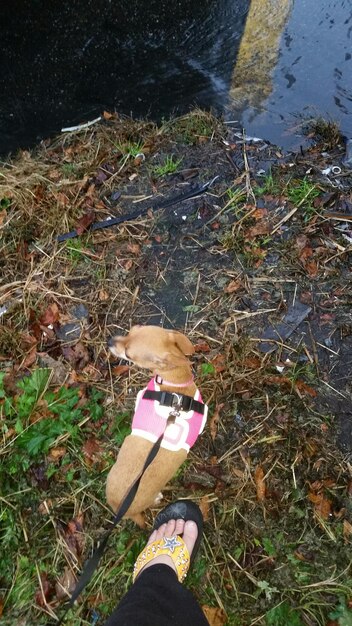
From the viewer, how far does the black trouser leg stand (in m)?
1.96

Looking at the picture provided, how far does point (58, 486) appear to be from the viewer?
2980mm

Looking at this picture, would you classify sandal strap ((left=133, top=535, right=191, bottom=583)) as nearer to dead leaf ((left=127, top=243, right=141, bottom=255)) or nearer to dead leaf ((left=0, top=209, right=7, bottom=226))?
dead leaf ((left=127, top=243, right=141, bottom=255))

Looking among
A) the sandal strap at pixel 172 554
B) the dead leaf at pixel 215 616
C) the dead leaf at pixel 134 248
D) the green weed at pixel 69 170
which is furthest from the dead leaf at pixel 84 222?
the dead leaf at pixel 215 616

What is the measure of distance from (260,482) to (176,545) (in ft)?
2.27

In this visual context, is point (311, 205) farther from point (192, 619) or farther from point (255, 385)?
point (192, 619)

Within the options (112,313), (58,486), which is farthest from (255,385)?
(58,486)

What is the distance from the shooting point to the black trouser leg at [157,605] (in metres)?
1.96

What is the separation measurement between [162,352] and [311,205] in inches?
85.9

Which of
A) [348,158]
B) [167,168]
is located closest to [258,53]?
[348,158]

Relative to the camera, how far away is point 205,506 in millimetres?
2889

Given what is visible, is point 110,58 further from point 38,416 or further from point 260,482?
point 260,482

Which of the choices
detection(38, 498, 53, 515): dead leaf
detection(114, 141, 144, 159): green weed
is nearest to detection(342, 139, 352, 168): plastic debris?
detection(114, 141, 144, 159): green weed

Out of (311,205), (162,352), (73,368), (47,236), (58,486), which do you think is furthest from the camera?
A: (47,236)

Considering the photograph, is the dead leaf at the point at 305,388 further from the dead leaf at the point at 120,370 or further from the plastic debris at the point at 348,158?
the plastic debris at the point at 348,158
